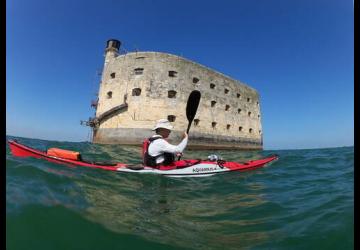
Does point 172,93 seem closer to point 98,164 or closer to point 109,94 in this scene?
point 109,94

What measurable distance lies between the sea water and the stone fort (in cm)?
1388

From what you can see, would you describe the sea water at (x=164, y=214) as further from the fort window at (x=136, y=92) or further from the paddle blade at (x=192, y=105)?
the fort window at (x=136, y=92)

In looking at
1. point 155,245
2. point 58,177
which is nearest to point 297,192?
point 155,245

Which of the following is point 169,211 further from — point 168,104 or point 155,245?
Result: point 168,104

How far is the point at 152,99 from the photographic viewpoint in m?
18.8

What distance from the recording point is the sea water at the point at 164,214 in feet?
7.43

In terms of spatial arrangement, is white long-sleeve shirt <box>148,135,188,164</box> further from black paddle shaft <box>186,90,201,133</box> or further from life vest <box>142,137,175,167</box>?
black paddle shaft <box>186,90,201,133</box>

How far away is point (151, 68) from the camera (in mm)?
19156

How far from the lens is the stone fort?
18.6 m

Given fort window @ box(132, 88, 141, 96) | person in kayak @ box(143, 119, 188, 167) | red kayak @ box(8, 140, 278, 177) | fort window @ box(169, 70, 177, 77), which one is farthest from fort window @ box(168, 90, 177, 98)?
person in kayak @ box(143, 119, 188, 167)

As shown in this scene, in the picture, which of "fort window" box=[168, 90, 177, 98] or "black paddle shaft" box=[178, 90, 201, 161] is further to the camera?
"fort window" box=[168, 90, 177, 98]

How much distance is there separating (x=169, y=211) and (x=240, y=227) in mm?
897

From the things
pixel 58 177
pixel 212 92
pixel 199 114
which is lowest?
pixel 58 177

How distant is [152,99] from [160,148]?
13.9m
